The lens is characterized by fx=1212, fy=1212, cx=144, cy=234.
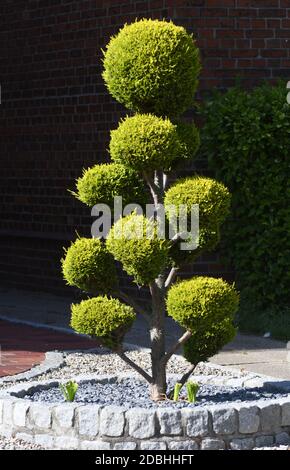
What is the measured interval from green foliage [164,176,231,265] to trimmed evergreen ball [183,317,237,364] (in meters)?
0.48

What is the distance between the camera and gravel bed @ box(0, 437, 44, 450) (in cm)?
681

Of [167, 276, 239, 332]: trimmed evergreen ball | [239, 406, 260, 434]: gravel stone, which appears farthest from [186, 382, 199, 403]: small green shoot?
[239, 406, 260, 434]: gravel stone

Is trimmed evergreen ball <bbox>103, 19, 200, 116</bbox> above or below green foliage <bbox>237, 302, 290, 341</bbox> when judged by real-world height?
above

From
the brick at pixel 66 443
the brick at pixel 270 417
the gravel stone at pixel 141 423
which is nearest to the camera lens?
the gravel stone at pixel 141 423

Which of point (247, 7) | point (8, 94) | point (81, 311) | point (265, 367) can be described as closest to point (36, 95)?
point (8, 94)

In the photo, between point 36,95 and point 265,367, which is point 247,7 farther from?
point 265,367

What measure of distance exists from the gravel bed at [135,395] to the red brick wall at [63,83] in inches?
143

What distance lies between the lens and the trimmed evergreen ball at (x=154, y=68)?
7.03 metres

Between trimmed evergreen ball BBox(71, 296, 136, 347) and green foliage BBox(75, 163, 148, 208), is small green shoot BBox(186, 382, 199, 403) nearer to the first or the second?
trimmed evergreen ball BBox(71, 296, 136, 347)

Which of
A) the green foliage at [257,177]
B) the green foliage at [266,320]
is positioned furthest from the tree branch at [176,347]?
the green foliage at [257,177]

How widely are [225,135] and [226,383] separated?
3.52 meters

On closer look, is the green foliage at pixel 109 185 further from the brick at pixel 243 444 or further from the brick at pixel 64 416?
the brick at pixel 243 444

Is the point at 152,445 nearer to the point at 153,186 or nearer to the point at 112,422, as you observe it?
the point at 112,422

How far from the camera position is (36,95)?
13.6m
